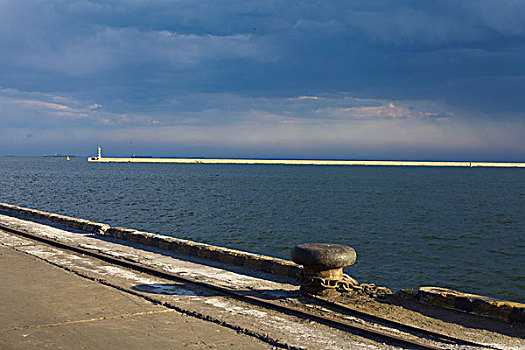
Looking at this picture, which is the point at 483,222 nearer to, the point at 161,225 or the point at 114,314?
the point at 161,225

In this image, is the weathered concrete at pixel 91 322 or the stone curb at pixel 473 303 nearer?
the weathered concrete at pixel 91 322

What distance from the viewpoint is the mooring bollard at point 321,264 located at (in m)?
7.06

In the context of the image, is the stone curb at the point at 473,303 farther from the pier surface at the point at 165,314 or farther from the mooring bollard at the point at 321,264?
the mooring bollard at the point at 321,264

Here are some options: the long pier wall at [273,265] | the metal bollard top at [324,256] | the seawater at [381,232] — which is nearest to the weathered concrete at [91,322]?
the metal bollard top at [324,256]

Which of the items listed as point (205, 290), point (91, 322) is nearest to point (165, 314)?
point (91, 322)

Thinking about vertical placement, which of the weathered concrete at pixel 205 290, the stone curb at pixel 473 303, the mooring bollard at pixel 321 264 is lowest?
the weathered concrete at pixel 205 290

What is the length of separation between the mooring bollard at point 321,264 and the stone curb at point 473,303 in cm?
101

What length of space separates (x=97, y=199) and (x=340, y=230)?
2842 centimetres

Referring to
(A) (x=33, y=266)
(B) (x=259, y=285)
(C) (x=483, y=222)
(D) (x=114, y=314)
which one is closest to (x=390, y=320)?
(B) (x=259, y=285)

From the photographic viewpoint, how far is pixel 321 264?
7055mm

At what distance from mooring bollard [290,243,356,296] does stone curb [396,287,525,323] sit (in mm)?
1015

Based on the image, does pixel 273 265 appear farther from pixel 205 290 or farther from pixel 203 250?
pixel 203 250

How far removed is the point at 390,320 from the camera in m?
6.12

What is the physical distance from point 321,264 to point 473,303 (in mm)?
2067
